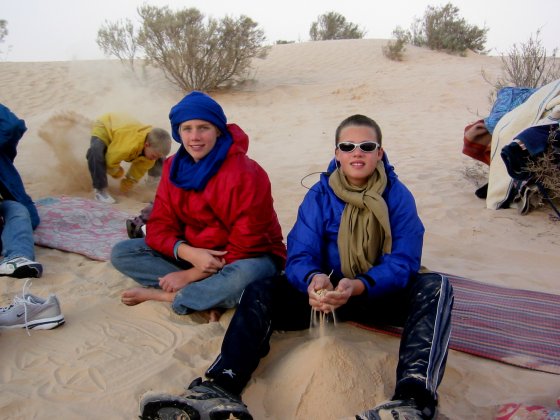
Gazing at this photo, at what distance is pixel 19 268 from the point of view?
3467mm

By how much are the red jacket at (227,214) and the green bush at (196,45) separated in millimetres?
10455

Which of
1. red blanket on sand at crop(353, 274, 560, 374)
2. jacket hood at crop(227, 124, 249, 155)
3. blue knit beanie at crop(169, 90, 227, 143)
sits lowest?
red blanket on sand at crop(353, 274, 560, 374)

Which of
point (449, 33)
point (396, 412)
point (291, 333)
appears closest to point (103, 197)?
point (291, 333)

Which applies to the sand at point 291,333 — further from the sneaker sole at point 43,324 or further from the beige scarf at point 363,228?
the beige scarf at point 363,228

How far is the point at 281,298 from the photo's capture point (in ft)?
8.21

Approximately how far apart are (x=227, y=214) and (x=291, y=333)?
76cm

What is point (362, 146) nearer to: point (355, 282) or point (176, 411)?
point (355, 282)

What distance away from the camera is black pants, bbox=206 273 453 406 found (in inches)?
76.8

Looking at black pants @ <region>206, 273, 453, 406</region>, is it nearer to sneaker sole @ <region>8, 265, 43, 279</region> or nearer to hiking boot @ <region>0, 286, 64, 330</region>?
hiking boot @ <region>0, 286, 64, 330</region>

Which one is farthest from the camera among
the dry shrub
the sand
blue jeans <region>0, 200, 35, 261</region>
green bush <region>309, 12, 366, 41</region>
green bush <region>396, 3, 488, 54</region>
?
green bush <region>309, 12, 366, 41</region>

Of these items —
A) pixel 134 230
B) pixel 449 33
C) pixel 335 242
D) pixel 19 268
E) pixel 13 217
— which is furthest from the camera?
pixel 449 33

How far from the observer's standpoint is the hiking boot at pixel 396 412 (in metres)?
1.72

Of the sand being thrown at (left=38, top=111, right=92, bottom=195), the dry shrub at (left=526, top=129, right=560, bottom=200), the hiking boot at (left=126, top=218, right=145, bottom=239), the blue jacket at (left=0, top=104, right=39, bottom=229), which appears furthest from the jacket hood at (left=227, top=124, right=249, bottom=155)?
the sand being thrown at (left=38, top=111, right=92, bottom=195)

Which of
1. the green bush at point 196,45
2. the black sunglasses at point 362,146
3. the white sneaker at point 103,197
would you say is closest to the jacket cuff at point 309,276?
the black sunglasses at point 362,146
